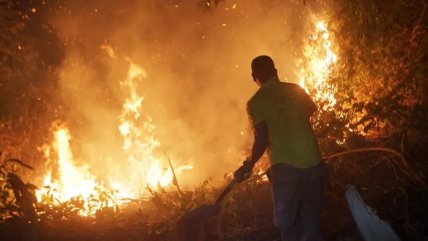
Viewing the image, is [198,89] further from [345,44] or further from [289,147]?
[289,147]

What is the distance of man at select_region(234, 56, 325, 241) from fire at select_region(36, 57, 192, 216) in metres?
5.09

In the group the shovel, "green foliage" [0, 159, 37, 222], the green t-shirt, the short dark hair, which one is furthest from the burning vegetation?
the short dark hair

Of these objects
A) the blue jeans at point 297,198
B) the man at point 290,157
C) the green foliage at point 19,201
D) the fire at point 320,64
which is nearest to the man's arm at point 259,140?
the man at point 290,157

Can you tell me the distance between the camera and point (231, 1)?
43.4 feet

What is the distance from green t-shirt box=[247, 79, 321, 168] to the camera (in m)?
3.74

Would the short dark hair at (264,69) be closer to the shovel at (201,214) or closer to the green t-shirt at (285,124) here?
the green t-shirt at (285,124)

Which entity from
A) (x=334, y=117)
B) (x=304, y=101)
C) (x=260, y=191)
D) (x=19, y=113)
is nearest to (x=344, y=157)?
(x=334, y=117)

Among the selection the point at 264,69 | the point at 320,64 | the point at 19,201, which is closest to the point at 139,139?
the point at 19,201

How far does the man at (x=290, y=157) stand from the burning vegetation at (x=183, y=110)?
1267 millimetres

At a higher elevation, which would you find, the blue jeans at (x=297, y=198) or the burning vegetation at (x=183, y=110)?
the burning vegetation at (x=183, y=110)

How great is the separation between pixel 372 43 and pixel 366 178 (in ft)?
10.7

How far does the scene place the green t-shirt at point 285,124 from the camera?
3.74 meters

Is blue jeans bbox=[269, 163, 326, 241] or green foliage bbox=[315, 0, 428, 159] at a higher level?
green foliage bbox=[315, 0, 428, 159]

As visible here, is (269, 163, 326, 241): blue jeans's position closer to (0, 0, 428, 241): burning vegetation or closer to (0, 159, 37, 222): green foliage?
(0, 0, 428, 241): burning vegetation
